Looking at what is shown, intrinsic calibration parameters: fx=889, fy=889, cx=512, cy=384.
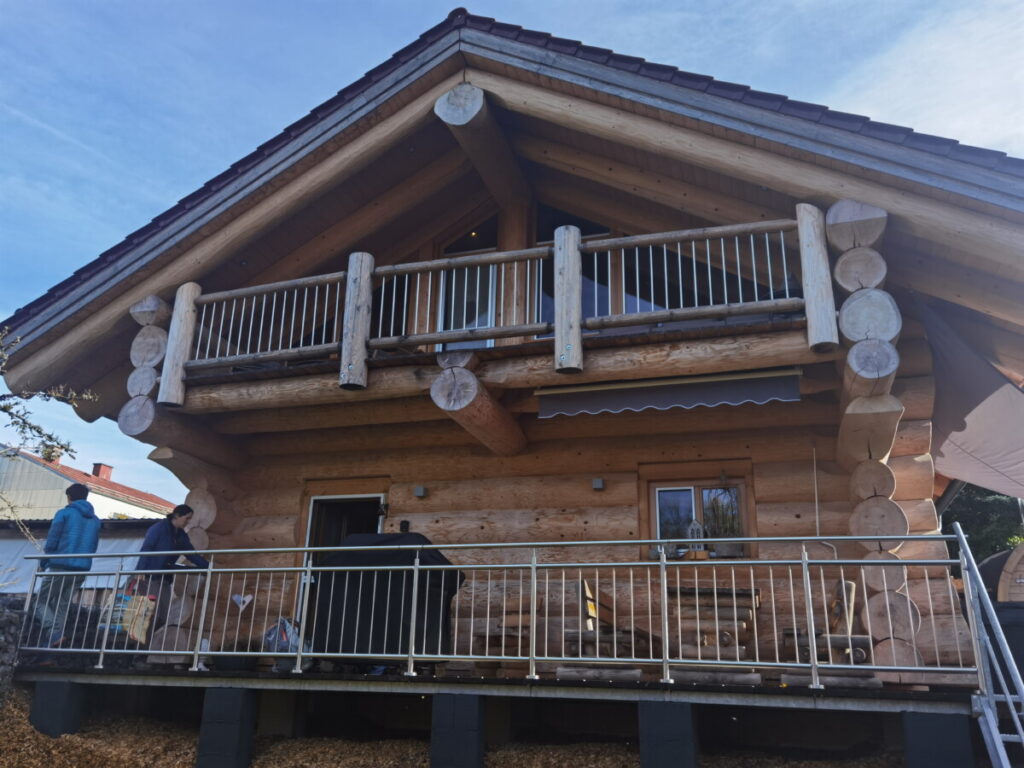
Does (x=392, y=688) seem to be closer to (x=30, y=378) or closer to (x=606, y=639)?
(x=606, y=639)

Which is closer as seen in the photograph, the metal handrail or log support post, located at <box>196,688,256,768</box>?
the metal handrail

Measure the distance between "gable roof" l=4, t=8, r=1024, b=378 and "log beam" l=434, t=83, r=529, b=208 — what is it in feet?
1.44

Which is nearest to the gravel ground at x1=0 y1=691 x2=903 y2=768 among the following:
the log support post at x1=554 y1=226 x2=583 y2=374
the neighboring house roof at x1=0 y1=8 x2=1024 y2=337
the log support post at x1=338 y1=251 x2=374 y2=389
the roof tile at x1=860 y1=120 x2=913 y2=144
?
the log support post at x1=554 y1=226 x2=583 y2=374

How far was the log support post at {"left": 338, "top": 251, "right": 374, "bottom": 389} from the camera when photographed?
30.2ft

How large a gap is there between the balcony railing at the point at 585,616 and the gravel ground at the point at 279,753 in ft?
2.14

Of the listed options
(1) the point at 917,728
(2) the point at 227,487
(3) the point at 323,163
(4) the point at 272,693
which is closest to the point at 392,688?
(4) the point at 272,693

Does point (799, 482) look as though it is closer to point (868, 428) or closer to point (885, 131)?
point (868, 428)

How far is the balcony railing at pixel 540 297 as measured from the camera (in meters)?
8.48

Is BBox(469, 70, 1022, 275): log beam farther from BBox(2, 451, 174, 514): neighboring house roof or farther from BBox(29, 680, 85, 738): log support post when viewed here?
BBox(2, 451, 174, 514): neighboring house roof

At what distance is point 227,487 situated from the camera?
11383mm

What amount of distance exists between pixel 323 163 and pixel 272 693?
18.9 ft

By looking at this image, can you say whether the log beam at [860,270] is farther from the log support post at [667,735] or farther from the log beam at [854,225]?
the log support post at [667,735]

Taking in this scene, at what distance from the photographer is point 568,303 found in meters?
8.70

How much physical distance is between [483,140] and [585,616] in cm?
547
